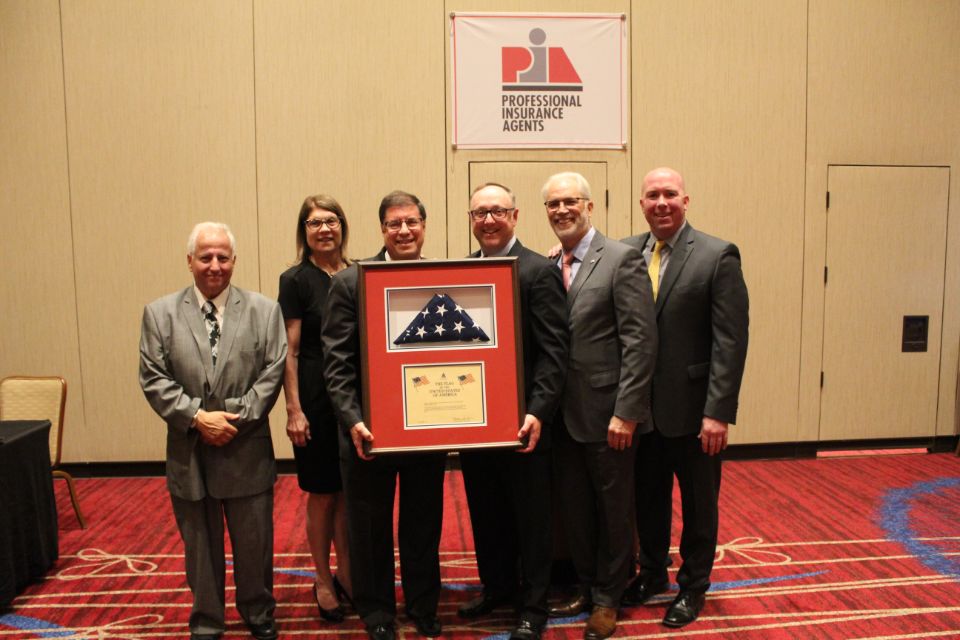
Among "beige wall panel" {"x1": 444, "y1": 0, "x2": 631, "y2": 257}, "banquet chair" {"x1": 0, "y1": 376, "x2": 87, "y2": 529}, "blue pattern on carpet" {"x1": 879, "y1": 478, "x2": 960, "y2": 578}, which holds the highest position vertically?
"beige wall panel" {"x1": 444, "y1": 0, "x2": 631, "y2": 257}

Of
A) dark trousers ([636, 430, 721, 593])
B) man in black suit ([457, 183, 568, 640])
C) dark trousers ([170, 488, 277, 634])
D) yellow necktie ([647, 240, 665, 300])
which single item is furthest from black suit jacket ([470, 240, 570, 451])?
dark trousers ([170, 488, 277, 634])

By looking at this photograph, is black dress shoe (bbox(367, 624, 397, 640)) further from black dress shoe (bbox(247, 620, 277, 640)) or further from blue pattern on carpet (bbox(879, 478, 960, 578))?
blue pattern on carpet (bbox(879, 478, 960, 578))

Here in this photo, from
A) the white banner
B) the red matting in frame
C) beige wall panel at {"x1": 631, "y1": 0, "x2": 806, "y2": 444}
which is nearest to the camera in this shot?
the red matting in frame

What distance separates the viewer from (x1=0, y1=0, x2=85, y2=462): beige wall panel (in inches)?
183

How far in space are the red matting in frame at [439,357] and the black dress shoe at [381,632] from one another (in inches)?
28.3

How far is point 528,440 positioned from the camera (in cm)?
246

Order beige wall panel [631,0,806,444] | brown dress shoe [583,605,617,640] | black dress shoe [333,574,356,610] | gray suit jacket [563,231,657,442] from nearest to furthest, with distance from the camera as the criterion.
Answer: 1. gray suit jacket [563,231,657,442]
2. brown dress shoe [583,605,617,640]
3. black dress shoe [333,574,356,610]
4. beige wall panel [631,0,806,444]

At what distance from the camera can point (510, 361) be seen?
2432 mm

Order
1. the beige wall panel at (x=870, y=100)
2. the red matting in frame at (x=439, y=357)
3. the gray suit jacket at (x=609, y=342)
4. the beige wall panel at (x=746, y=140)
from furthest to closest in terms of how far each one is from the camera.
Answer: the beige wall panel at (x=870, y=100) → the beige wall panel at (x=746, y=140) → the gray suit jacket at (x=609, y=342) → the red matting in frame at (x=439, y=357)

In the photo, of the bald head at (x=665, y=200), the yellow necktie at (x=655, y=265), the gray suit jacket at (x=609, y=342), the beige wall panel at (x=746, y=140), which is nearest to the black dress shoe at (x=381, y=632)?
the gray suit jacket at (x=609, y=342)

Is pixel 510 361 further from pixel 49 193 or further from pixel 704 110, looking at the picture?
pixel 49 193

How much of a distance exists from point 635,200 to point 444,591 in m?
3.15

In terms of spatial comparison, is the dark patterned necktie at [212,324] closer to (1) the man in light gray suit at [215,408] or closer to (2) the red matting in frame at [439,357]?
(1) the man in light gray suit at [215,408]

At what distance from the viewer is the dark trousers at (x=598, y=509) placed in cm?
261
